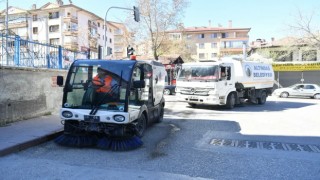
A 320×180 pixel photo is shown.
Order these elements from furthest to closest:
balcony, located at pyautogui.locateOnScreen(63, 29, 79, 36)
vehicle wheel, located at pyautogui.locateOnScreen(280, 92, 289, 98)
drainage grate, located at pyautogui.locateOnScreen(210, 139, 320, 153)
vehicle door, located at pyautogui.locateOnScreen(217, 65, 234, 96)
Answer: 1. balcony, located at pyautogui.locateOnScreen(63, 29, 79, 36)
2. vehicle wheel, located at pyautogui.locateOnScreen(280, 92, 289, 98)
3. vehicle door, located at pyautogui.locateOnScreen(217, 65, 234, 96)
4. drainage grate, located at pyautogui.locateOnScreen(210, 139, 320, 153)

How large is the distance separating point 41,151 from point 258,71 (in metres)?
16.0

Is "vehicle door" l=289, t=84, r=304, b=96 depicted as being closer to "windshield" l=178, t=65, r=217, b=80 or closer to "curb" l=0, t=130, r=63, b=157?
"windshield" l=178, t=65, r=217, b=80

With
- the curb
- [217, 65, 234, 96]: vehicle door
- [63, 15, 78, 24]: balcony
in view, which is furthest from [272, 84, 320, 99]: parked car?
[63, 15, 78, 24]: balcony

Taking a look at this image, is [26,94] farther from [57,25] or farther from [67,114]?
[57,25]

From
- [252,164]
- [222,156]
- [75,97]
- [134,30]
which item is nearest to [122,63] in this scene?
[75,97]

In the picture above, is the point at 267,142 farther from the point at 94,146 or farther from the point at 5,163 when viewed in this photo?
the point at 5,163

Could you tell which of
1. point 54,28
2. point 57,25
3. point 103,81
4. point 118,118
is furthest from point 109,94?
point 54,28

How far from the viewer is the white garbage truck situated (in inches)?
598

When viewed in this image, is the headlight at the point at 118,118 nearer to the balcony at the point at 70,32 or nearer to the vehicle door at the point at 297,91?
the vehicle door at the point at 297,91

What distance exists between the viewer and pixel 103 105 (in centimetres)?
709

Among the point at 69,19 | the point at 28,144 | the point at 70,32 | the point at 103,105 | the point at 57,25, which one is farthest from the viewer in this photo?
the point at 57,25

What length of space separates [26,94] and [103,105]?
4.08 metres

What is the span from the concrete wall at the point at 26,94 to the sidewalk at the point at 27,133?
0.34 meters

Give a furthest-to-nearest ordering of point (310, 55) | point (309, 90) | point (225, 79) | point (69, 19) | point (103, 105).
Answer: point (69, 19) → point (310, 55) → point (309, 90) → point (225, 79) → point (103, 105)
